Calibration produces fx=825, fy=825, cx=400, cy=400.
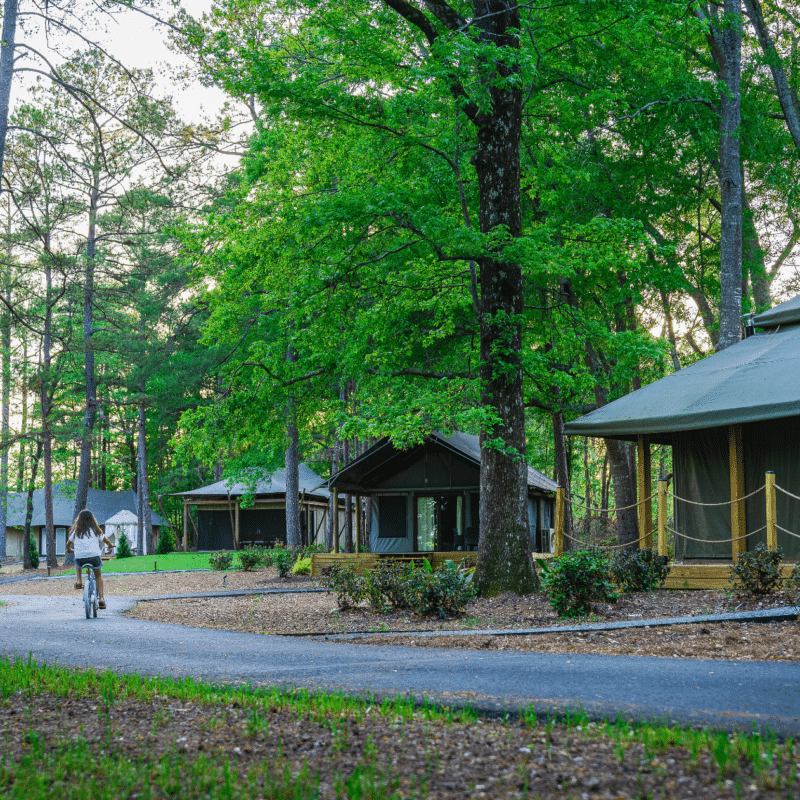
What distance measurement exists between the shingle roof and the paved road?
39630 millimetres

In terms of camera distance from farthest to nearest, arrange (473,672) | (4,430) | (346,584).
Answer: (4,430) → (346,584) → (473,672)

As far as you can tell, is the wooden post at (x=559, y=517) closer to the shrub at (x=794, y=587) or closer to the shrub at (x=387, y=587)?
the shrub at (x=387, y=587)

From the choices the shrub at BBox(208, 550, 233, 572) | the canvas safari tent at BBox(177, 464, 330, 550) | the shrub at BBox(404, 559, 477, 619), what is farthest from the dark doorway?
the canvas safari tent at BBox(177, 464, 330, 550)

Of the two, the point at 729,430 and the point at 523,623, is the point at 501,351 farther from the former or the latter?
the point at 729,430

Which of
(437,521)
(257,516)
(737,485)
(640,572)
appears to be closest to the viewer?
(640,572)

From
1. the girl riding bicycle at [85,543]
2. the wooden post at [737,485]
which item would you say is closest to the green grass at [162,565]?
the girl riding bicycle at [85,543]

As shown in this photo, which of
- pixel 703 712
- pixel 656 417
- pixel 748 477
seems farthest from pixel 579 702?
pixel 748 477

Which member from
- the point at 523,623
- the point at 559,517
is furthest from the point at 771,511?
the point at 523,623

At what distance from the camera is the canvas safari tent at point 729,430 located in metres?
13.5

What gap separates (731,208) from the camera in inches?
727

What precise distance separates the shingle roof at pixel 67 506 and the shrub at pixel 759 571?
41922mm

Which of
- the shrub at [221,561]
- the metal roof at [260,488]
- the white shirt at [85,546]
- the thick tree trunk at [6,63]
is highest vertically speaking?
the thick tree trunk at [6,63]

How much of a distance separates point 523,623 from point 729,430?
19.4 ft

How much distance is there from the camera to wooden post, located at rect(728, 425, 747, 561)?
13565mm
